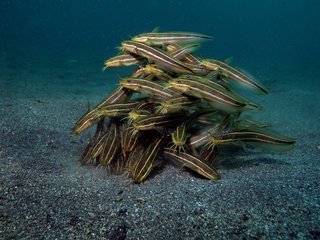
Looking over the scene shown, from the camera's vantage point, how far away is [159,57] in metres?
4.77

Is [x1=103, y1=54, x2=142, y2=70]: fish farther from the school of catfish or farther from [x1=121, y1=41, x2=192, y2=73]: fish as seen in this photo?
[x1=121, y1=41, x2=192, y2=73]: fish

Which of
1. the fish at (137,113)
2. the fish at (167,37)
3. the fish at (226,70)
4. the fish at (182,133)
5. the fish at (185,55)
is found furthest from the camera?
the fish at (185,55)

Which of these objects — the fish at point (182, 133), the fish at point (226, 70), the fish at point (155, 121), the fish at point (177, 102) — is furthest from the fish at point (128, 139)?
the fish at point (226, 70)

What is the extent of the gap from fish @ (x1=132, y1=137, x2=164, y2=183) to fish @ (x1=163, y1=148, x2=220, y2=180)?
0.31 metres

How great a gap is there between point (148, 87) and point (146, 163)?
1.24m

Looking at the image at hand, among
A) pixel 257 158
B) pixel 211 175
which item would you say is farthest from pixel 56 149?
pixel 257 158

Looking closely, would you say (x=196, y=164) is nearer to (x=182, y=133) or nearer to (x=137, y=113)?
(x=182, y=133)

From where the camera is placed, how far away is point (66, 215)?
3746 mm

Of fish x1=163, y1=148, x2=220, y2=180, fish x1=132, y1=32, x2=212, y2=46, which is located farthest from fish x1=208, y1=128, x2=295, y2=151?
fish x1=132, y1=32, x2=212, y2=46

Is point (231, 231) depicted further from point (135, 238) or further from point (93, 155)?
point (93, 155)

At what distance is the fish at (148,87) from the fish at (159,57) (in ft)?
1.13

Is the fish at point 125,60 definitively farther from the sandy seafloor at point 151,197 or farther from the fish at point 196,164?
the sandy seafloor at point 151,197

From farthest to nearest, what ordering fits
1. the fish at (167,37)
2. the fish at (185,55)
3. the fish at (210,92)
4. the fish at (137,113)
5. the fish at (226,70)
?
the fish at (185,55) < the fish at (167,37) < the fish at (226,70) < the fish at (137,113) < the fish at (210,92)

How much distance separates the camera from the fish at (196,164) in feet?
15.3
